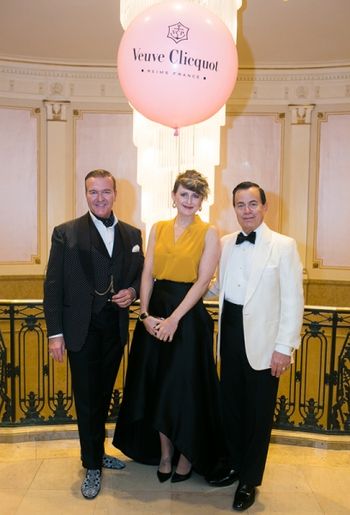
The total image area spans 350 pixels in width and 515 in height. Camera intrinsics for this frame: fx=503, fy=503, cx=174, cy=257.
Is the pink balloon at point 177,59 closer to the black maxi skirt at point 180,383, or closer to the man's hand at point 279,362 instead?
the black maxi skirt at point 180,383

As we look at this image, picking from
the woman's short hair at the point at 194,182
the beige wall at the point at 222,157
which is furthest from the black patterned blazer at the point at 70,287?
the beige wall at the point at 222,157

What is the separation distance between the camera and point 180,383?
8.29 feet

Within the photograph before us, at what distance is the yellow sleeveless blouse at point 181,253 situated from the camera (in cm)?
246

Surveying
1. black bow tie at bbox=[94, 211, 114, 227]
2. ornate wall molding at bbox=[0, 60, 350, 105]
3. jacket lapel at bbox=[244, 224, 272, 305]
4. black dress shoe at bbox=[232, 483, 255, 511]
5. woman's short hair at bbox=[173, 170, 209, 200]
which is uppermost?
ornate wall molding at bbox=[0, 60, 350, 105]

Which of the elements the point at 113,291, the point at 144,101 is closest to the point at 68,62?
the point at 144,101

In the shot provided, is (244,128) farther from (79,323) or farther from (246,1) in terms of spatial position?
(79,323)

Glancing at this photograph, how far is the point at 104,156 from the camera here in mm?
6699

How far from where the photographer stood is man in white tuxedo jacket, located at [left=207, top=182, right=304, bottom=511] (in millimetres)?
2352

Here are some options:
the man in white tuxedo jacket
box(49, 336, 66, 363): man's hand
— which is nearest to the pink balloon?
the man in white tuxedo jacket

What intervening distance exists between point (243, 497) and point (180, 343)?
0.80 m

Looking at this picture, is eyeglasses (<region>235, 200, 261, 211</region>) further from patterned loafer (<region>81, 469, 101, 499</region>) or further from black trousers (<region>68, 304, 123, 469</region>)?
patterned loafer (<region>81, 469, 101, 499</region>)

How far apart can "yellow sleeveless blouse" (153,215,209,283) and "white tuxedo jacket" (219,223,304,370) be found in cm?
28

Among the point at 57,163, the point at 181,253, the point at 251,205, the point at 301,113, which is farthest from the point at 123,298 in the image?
the point at 301,113

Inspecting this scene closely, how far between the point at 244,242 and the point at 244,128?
15.0 feet
